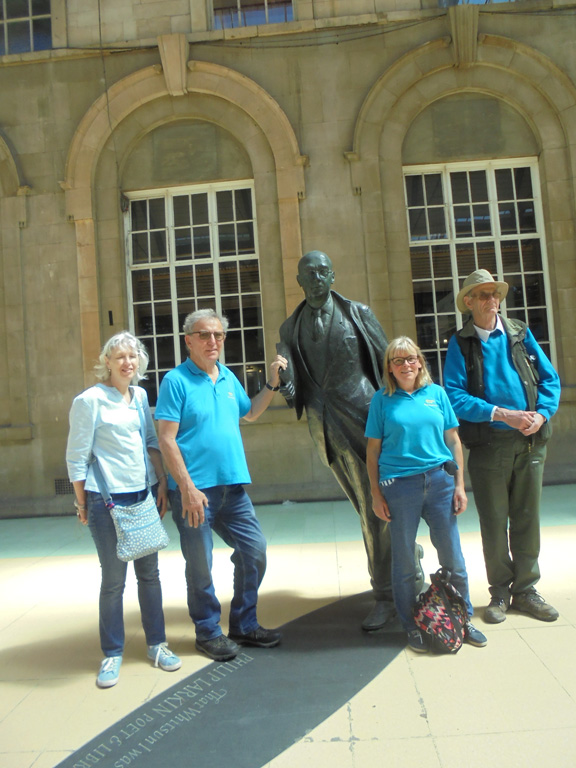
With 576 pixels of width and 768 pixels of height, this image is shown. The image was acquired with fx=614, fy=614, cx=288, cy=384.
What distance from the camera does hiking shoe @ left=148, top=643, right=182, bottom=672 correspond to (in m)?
3.43

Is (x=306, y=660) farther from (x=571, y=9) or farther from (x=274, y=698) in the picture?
(x=571, y=9)

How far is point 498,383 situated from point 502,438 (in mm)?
354

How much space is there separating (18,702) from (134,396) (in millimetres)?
1709

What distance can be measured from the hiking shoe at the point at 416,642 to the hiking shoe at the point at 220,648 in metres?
1.00

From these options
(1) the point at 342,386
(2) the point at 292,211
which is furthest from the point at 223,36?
(1) the point at 342,386

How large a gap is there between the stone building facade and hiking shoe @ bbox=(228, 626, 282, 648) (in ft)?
19.6

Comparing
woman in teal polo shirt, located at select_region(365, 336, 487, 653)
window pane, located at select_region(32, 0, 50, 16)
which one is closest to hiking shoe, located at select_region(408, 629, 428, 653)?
woman in teal polo shirt, located at select_region(365, 336, 487, 653)

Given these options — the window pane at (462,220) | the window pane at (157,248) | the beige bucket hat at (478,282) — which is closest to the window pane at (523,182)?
the window pane at (462,220)

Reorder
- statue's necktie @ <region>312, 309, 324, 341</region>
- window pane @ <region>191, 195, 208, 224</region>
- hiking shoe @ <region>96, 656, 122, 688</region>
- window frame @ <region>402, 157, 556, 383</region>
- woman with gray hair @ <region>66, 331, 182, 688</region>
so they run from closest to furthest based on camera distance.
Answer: hiking shoe @ <region>96, 656, 122, 688</region>
woman with gray hair @ <region>66, 331, 182, 688</region>
statue's necktie @ <region>312, 309, 324, 341</region>
window frame @ <region>402, 157, 556, 383</region>
window pane @ <region>191, 195, 208, 224</region>

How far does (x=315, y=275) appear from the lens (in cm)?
386

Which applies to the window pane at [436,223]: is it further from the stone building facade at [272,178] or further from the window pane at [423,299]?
the window pane at [423,299]

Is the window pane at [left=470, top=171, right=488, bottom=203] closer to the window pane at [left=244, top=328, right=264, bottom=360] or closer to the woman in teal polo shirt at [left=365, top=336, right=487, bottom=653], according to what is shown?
the window pane at [left=244, top=328, right=264, bottom=360]

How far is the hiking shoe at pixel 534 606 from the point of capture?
3.85 meters

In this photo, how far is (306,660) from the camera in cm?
346
